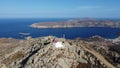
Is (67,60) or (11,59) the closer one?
(67,60)

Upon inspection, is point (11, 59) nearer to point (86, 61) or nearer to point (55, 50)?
point (55, 50)

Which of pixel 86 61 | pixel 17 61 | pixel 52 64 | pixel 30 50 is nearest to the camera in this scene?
pixel 52 64

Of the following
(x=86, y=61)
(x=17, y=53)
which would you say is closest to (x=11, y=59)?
(x=17, y=53)

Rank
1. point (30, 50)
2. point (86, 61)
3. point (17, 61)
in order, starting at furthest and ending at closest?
point (30, 50), point (17, 61), point (86, 61)

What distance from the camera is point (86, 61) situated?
1686 inches

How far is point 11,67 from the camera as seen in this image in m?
45.0

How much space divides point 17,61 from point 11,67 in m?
1.71

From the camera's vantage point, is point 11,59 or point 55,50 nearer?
point 55,50

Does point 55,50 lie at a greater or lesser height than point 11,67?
greater

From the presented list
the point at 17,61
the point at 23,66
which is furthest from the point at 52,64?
the point at 17,61

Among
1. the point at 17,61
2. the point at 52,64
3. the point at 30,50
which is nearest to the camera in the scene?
the point at 52,64

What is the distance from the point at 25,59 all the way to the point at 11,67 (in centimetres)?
301

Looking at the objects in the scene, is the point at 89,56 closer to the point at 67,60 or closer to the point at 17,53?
the point at 67,60

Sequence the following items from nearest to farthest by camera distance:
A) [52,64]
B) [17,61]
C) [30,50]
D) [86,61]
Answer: [52,64]
[86,61]
[17,61]
[30,50]
